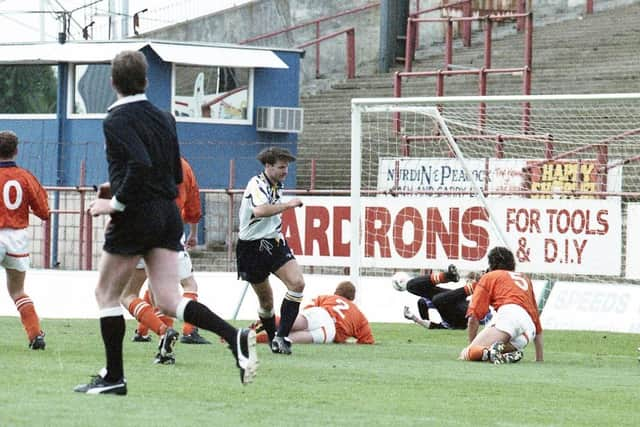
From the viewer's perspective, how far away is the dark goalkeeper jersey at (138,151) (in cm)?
870

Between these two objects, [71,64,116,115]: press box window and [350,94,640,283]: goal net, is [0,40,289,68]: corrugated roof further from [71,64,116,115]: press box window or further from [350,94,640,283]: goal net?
[350,94,640,283]: goal net

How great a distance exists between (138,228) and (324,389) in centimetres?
176

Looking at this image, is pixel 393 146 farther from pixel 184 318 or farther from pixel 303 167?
pixel 184 318

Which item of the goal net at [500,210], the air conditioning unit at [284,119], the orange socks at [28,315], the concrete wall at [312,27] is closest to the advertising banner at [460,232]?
the goal net at [500,210]

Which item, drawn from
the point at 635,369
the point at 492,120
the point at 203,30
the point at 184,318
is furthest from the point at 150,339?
the point at 203,30

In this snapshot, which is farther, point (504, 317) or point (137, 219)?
point (504, 317)

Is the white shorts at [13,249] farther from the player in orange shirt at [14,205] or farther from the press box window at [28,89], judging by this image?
the press box window at [28,89]

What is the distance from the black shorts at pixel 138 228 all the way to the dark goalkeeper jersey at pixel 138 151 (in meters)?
0.06

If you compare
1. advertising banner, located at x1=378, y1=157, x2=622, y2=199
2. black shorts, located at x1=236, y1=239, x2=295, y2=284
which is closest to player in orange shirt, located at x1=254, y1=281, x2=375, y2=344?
black shorts, located at x1=236, y1=239, x2=295, y2=284

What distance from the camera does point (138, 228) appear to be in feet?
29.0

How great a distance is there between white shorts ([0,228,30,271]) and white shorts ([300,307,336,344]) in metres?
3.07

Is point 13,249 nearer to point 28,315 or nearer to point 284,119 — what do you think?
point 28,315

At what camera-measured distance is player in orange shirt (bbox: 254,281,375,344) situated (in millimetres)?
14359

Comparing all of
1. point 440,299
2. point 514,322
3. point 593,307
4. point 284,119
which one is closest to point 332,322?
point 514,322
